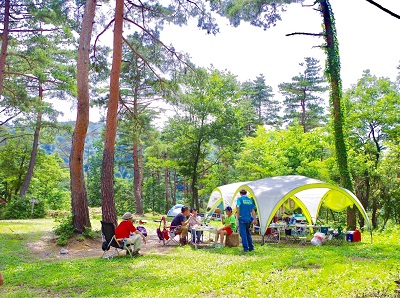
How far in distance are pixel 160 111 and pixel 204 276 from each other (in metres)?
19.7

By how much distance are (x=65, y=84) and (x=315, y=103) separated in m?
23.0

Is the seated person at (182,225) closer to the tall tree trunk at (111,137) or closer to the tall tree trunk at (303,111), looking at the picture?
the tall tree trunk at (111,137)

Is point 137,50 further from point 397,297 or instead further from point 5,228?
point 397,297

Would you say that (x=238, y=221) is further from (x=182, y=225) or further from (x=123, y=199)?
(x=123, y=199)

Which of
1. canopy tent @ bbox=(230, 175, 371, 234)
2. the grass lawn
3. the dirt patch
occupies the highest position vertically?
canopy tent @ bbox=(230, 175, 371, 234)

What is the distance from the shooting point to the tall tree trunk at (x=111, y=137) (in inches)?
408

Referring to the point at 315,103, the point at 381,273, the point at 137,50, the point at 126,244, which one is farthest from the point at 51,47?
the point at 315,103

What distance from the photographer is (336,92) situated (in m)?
12.1

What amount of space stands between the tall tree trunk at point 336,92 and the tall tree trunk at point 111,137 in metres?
7.07

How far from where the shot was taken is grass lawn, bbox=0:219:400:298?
14.7 feet

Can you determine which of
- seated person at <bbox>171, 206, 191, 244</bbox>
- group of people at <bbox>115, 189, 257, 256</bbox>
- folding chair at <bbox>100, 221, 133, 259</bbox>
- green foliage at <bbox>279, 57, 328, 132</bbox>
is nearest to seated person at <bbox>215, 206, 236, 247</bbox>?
group of people at <bbox>115, 189, 257, 256</bbox>

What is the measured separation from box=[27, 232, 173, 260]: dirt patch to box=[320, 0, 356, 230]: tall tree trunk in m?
6.44

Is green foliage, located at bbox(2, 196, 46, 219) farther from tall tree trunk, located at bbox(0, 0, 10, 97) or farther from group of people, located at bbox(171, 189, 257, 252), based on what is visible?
group of people, located at bbox(171, 189, 257, 252)

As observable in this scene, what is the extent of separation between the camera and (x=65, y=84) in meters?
13.7
